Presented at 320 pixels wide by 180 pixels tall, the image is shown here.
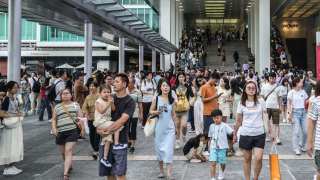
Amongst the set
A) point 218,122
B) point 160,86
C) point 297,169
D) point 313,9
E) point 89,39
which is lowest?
point 297,169

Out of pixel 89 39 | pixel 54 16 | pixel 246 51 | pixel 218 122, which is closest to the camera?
pixel 218 122

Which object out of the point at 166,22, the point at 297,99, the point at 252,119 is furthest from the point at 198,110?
the point at 166,22

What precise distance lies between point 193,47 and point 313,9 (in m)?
12.7

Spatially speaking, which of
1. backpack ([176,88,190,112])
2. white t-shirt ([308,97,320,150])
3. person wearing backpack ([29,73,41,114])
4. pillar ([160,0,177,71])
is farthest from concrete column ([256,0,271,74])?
white t-shirt ([308,97,320,150])

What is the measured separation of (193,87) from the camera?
41.0 ft

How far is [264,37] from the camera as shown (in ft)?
119

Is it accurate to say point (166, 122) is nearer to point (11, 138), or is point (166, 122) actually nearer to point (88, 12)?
point (11, 138)

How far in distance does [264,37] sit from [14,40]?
2727 centimetres

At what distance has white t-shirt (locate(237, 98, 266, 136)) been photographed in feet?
23.4

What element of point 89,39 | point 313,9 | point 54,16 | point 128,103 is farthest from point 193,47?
point 128,103

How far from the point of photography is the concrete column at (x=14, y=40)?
1112cm

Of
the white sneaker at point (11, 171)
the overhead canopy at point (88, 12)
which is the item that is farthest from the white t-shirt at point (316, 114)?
the overhead canopy at point (88, 12)

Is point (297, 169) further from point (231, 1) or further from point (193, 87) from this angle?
point (231, 1)

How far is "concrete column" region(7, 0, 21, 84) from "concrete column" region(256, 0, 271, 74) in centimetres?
2676
